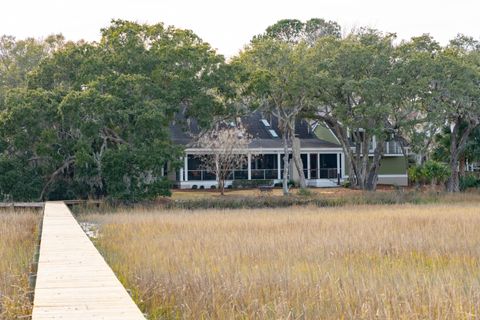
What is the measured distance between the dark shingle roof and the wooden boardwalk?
3275 cm

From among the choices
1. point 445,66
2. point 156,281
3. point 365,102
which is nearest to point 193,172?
point 365,102

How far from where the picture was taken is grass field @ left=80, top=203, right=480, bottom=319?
335 inches

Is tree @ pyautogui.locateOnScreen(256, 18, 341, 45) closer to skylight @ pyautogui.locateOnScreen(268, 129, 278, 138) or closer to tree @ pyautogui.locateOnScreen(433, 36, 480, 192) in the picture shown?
skylight @ pyautogui.locateOnScreen(268, 129, 278, 138)

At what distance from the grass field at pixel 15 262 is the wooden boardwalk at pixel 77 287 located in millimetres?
254

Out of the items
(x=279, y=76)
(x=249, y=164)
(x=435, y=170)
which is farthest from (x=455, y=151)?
(x=249, y=164)

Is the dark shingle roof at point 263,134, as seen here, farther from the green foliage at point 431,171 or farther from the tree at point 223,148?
the green foliage at point 431,171

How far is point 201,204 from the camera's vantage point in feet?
103

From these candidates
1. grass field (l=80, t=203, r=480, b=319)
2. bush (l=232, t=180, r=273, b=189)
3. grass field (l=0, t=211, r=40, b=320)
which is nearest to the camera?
grass field (l=80, t=203, r=480, b=319)

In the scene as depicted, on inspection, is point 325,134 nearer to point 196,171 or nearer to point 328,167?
point 328,167

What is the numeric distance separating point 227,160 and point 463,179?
12964mm

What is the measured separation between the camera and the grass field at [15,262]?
341 inches

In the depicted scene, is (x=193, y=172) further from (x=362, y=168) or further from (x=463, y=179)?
(x=463, y=179)

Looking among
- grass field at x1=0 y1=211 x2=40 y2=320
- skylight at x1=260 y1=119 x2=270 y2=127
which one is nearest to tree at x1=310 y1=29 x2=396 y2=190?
skylight at x1=260 y1=119 x2=270 y2=127

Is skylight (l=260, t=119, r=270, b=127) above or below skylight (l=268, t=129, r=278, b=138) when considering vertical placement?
above
